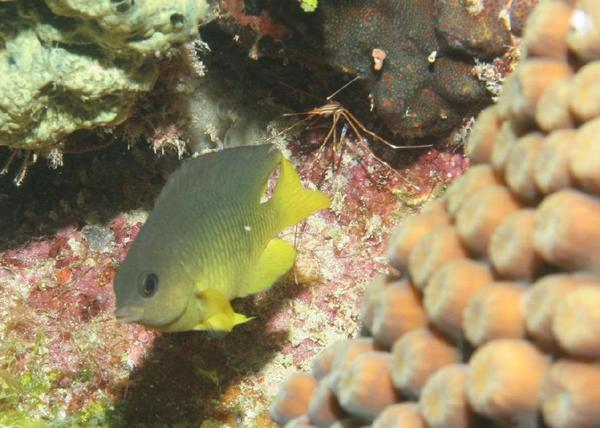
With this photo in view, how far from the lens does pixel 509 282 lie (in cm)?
171

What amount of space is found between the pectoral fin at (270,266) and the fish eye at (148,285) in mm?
583

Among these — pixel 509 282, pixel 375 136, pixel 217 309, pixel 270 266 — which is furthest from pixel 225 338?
pixel 509 282

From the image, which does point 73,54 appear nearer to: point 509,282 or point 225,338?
point 225,338

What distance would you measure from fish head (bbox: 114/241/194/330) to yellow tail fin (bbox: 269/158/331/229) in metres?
0.68

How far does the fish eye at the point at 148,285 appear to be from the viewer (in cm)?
278

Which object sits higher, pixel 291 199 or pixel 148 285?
pixel 291 199

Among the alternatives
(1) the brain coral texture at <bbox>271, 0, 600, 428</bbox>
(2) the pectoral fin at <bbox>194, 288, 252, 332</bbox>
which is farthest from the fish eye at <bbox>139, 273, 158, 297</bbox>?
(1) the brain coral texture at <bbox>271, 0, 600, 428</bbox>

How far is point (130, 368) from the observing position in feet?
13.0

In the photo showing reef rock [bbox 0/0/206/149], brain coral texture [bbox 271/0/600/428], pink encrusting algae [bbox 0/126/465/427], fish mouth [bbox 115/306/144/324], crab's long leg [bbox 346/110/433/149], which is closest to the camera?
brain coral texture [bbox 271/0/600/428]

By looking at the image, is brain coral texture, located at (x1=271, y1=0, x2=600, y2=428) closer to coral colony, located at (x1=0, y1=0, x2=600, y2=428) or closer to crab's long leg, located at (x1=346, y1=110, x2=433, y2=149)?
coral colony, located at (x1=0, y1=0, x2=600, y2=428)

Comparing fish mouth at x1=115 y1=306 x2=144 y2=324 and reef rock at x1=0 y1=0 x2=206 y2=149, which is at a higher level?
reef rock at x1=0 y1=0 x2=206 y2=149

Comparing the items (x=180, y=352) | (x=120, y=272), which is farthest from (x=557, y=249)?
(x=180, y=352)

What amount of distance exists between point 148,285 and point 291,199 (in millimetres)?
925

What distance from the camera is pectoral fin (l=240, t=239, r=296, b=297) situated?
326 centimetres
